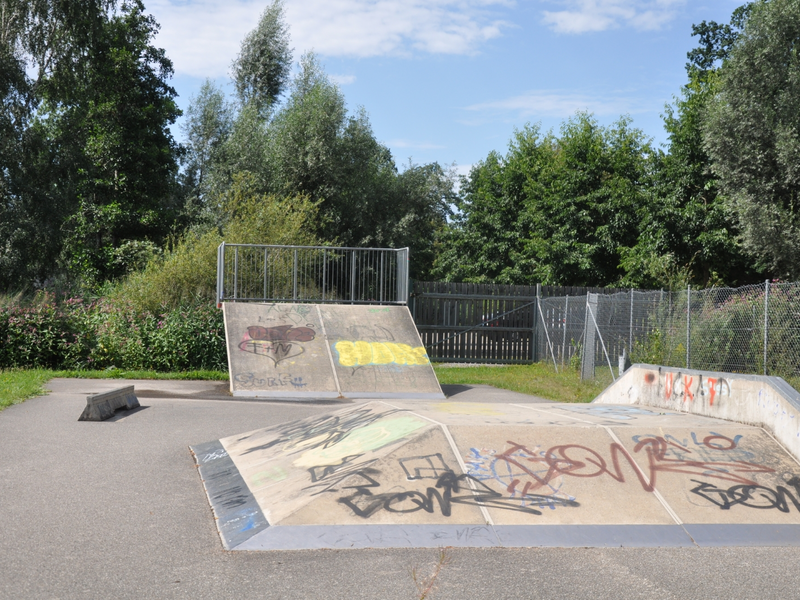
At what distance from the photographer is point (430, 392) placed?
13.5m

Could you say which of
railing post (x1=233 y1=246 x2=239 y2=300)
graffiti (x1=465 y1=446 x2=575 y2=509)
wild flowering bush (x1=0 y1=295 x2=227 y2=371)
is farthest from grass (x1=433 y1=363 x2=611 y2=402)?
graffiti (x1=465 y1=446 x2=575 y2=509)

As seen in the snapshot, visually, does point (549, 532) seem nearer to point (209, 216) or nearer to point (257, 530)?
point (257, 530)

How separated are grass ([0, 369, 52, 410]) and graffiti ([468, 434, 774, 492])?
8225 mm

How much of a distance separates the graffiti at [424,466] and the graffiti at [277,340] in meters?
8.49

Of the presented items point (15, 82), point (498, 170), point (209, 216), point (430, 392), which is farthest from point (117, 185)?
point (430, 392)

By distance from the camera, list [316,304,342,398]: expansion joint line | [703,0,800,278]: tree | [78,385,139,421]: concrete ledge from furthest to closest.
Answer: [703,0,800,278]: tree → [316,304,342,398]: expansion joint line → [78,385,139,421]: concrete ledge

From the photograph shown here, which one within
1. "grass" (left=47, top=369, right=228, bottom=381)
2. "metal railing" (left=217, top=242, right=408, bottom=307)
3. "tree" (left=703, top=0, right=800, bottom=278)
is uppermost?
"tree" (left=703, top=0, right=800, bottom=278)

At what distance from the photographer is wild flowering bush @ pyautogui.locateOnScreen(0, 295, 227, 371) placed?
15898mm

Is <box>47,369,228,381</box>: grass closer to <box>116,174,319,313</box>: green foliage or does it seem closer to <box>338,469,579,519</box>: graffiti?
<box>116,174,319,313</box>: green foliage

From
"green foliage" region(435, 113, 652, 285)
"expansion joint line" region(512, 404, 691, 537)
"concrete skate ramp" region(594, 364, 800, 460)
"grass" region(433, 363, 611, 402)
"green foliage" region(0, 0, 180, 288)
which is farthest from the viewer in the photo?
"green foliage" region(435, 113, 652, 285)

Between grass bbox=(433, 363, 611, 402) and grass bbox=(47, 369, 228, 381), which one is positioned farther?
grass bbox=(47, 369, 228, 381)

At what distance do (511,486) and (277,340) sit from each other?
32.4 ft

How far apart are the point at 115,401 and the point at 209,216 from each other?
21.8 m

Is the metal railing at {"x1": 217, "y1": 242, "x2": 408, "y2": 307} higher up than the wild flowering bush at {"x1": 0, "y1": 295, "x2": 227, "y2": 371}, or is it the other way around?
the metal railing at {"x1": 217, "y1": 242, "x2": 408, "y2": 307}
